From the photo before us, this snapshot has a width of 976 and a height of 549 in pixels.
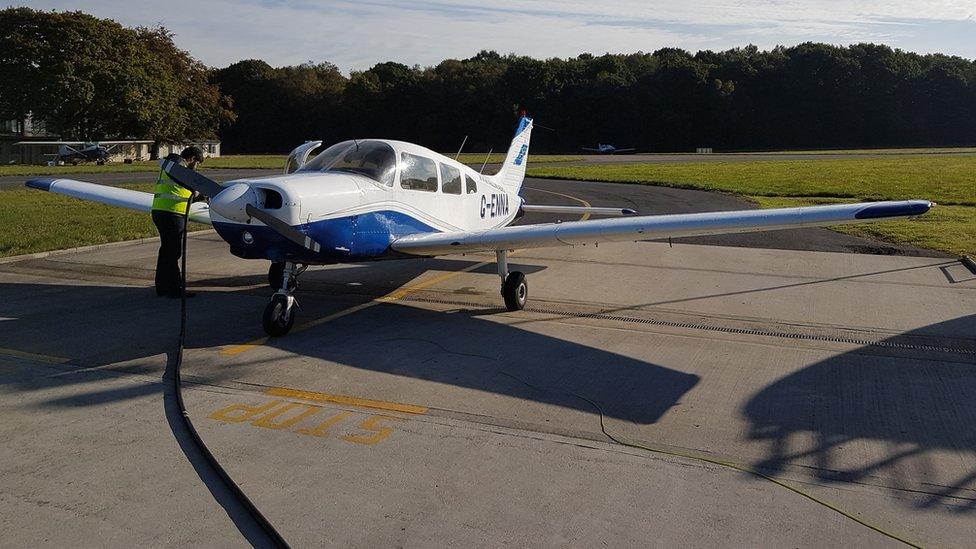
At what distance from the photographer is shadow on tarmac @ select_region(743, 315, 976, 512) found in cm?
487

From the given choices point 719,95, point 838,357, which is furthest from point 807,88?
point 838,357

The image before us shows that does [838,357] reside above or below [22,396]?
above

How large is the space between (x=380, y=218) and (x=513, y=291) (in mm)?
1967

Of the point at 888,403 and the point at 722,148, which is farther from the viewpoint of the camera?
the point at 722,148

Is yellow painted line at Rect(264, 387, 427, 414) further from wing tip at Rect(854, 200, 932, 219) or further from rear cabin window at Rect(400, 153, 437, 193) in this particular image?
wing tip at Rect(854, 200, 932, 219)

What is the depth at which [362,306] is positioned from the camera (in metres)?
9.91

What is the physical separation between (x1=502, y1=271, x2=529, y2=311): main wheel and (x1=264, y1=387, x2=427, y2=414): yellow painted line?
3.71 metres

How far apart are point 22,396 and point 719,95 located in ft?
283

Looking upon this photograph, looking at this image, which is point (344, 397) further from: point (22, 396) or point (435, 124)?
point (435, 124)

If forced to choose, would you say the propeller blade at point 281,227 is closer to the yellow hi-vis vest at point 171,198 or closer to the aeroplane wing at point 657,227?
the aeroplane wing at point 657,227

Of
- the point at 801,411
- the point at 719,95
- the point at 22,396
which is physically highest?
the point at 719,95

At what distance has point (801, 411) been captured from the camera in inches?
234

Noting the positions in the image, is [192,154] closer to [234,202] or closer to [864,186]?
[234,202]

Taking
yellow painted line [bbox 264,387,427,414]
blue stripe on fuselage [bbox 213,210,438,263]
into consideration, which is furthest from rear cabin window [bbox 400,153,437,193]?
yellow painted line [bbox 264,387,427,414]
